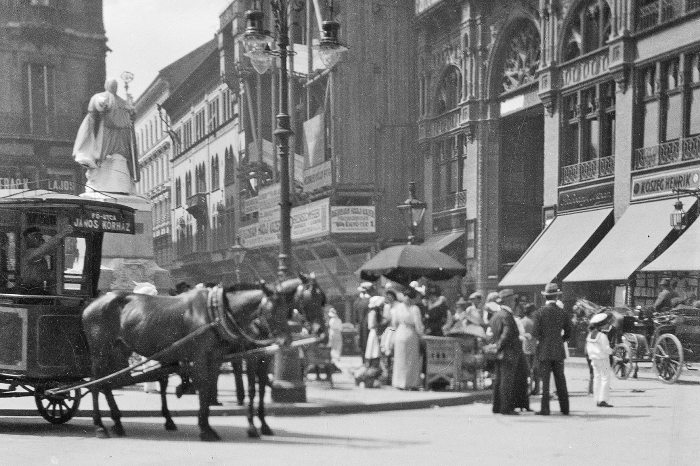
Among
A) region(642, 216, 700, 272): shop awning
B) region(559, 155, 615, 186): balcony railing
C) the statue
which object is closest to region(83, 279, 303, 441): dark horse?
the statue

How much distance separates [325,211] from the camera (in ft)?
105

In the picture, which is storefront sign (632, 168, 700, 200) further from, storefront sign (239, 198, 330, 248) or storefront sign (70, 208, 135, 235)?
Answer: storefront sign (70, 208, 135, 235)

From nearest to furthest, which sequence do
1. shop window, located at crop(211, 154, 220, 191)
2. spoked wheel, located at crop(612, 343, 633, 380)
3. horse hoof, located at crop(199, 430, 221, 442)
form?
1. horse hoof, located at crop(199, 430, 221, 442)
2. spoked wheel, located at crop(612, 343, 633, 380)
3. shop window, located at crop(211, 154, 220, 191)

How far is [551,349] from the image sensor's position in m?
14.0

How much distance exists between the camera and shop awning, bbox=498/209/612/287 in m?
28.3

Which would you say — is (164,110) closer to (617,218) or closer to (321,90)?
(321,90)

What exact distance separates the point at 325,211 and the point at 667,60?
1104 centimetres

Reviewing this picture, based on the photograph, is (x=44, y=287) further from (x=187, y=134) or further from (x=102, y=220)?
(x=187, y=134)

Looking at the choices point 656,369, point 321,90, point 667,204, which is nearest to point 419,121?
point 321,90

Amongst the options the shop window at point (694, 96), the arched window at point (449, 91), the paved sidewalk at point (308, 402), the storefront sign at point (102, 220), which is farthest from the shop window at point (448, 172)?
the storefront sign at point (102, 220)

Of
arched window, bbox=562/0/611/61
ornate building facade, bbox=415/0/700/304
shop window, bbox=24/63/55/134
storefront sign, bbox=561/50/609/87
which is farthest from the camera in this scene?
shop window, bbox=24/63/55/134

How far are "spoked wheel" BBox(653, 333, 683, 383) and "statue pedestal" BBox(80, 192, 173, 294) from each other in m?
9.19

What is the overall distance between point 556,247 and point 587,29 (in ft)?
20.8

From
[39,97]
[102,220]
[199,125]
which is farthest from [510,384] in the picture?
A: [199,125]
